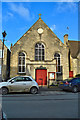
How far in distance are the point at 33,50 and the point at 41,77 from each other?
430cm

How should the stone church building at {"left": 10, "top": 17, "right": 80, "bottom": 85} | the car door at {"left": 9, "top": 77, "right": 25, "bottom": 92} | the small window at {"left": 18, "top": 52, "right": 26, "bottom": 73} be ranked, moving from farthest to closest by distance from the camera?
1. the small window at {"left": 18, "top": 52, "right": 26, "bottom": 73}
2. the stone church building at {"left": 10, "top": 17, "right": 80, "bottom": 85}
3. the car door at {"left": 9, "top": 77, "right": 25, "bottom": 92}

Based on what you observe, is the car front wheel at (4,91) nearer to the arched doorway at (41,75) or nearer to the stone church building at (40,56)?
the stone church building at (40,56)

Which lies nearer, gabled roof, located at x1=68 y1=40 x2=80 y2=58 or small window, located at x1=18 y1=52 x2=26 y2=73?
small window, located at x1=18 y1=52 x2=26 y2=73

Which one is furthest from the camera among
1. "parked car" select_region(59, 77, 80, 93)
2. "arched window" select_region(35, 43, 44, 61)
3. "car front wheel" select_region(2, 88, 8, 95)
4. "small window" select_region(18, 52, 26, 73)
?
"arched window" select_region(35, 43, 44, 61)

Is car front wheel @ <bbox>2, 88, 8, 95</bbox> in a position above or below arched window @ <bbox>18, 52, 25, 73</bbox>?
below

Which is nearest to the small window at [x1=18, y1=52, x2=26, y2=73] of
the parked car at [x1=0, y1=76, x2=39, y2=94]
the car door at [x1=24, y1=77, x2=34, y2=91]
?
the parked car at [x1=0, y1=76, x2=39, y2=94]

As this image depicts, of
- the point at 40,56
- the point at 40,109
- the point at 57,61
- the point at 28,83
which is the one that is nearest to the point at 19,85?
the point at 28,83

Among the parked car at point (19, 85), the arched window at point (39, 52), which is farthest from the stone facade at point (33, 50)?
the parked car at point (19, 85)

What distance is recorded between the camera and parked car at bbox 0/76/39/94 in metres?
10.8

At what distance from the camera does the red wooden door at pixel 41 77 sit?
17995 mm

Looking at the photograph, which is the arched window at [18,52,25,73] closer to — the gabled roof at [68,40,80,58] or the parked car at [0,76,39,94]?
the parked car at [0,76,39,94]

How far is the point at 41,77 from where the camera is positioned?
18.1m

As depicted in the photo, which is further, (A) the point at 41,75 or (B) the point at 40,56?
(B) the point at 40,56

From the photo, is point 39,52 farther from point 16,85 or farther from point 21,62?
point 16,85
